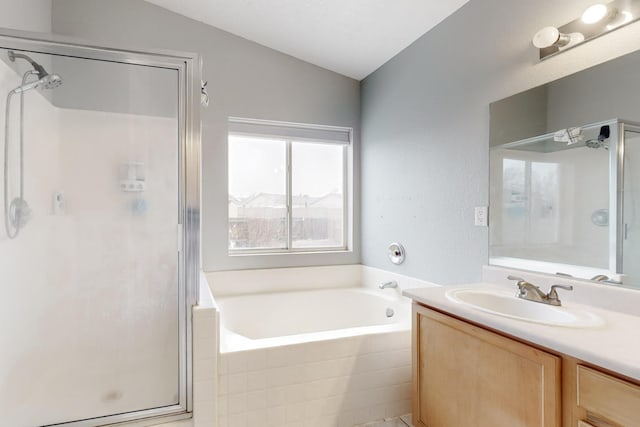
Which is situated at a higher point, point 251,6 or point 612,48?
point 251,6

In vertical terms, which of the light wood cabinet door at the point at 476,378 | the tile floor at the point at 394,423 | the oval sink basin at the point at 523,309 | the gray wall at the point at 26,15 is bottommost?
the tile floor at the point at 394,423

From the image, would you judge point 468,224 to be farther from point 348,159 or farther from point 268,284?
point 268,284

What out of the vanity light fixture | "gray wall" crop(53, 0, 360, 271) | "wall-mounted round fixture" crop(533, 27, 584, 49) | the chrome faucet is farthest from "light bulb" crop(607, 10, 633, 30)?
"gray wall" crop(53, 0, 360, 271)

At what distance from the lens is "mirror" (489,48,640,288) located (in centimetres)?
130

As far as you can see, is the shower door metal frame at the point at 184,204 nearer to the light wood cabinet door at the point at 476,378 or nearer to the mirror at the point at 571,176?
the light wood cabinet door at the point at 476,378

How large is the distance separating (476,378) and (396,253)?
1439 mm

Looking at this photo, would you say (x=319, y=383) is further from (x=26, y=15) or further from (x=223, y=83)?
(x=26, y=15)

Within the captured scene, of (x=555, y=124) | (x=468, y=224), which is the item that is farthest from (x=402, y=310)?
(x=555, y=124)

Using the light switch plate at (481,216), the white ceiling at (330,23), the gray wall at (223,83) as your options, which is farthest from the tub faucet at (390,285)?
the white ceiling at (330,23)

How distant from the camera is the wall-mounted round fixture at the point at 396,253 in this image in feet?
8.60

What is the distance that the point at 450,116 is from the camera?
2.16 meters

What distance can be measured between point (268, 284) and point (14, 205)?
1787mm

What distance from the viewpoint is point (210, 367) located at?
1.57 m

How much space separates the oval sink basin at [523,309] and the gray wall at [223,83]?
1.67 metres
